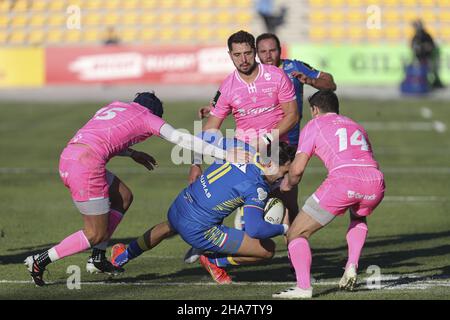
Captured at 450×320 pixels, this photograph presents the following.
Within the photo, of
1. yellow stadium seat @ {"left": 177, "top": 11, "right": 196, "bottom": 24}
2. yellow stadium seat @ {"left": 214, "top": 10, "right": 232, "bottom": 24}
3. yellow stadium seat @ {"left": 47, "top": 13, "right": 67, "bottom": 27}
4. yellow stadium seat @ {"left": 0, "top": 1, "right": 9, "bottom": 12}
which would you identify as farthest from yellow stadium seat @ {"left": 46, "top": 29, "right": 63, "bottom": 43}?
yellow stadium seat @ {"left": 214, "top": 10, "right": 232, "bottom": 24}

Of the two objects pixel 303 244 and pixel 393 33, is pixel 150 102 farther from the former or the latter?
pixel 393 33

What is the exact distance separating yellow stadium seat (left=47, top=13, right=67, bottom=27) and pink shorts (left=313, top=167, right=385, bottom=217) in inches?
1268

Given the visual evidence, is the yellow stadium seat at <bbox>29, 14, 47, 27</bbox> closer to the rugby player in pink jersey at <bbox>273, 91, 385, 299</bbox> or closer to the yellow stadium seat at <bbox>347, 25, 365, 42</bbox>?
the yellow stadium seat at <bbox>347, 25, 365, 42</bbox>

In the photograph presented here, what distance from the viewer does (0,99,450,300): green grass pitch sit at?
905cm

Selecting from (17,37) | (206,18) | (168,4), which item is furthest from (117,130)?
(17,37)

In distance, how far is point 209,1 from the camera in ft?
130

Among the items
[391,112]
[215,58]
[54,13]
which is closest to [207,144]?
[391,112]

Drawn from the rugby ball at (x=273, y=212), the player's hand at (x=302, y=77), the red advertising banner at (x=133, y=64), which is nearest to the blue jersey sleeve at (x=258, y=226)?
the rugby ball at (x=273, y=212)

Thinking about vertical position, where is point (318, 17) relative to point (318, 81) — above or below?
above

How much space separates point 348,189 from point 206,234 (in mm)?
1431

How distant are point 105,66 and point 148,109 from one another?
85.7 ft

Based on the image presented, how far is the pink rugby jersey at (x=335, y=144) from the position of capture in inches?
344

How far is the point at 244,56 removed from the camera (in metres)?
9.87

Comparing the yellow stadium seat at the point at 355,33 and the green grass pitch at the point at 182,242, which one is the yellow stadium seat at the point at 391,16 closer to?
the yellow stadium seat at the point at 355,33
